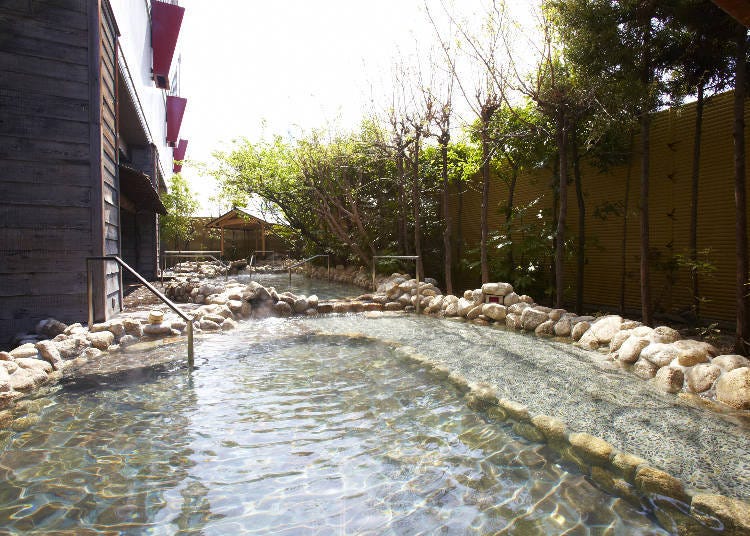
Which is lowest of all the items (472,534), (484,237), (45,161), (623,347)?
(472,534)

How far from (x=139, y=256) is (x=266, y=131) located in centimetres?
588

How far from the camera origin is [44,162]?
443 centimetres

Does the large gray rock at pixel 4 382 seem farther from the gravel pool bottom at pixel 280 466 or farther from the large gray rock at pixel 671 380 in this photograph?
the large gray rock at pixel 671 380

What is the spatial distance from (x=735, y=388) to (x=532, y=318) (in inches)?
107

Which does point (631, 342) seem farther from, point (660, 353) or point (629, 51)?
point (629, 51)

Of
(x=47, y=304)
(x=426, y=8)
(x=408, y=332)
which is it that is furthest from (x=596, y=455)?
(x=426, y=8)

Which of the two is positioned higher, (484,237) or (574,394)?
(484,237)

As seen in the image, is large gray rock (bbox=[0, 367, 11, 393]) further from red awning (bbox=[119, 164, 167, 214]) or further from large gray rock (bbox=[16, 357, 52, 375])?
red awning (bbox=[119, 164, 167, 214])

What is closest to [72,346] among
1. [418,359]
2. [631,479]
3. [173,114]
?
[418,359]

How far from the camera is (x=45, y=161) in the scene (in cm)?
444

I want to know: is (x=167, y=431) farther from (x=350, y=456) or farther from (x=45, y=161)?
(x=45, y=161)

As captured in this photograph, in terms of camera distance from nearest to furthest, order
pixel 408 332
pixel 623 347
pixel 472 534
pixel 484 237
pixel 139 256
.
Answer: pixel 472 534 < pixel 623 347 < pixel 408 332 < pixel 484 237 < pixel 139 256

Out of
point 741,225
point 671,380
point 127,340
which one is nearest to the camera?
point 671,380

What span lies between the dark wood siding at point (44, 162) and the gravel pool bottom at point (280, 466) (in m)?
1.54
